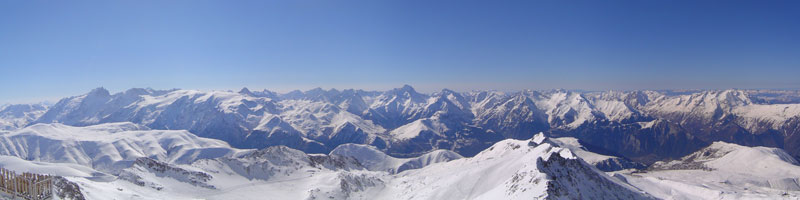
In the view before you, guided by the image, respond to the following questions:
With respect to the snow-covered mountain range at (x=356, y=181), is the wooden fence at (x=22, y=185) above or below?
above

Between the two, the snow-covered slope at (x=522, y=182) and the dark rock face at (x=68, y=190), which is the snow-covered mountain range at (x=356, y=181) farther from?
the dark rock face at (x=68, y=190)

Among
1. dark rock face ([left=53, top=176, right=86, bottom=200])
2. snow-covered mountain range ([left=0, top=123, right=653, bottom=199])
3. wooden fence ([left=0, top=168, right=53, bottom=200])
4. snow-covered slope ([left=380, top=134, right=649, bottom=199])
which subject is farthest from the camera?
snow-covered mountain range ([left=0, top=123, right=653, bottom=199])

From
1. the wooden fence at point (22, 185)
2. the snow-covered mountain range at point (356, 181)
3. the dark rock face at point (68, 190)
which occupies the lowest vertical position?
the snow-covered mountain range at point (356, 181)

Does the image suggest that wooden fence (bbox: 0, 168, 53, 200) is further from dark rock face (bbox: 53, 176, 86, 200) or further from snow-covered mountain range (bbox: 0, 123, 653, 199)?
snow-covered mountain range (bbox: 0, 123, 653, 199)

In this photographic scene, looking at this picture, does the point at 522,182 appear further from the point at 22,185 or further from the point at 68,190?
the point at 68,190

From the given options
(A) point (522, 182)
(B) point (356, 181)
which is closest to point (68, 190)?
(A) point (522, 182)

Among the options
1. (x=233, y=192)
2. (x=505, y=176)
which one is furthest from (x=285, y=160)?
(x=505, y=176)

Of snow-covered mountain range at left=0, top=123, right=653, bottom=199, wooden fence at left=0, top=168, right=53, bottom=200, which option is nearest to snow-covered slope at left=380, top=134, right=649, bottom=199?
snow-covered mountain range at left=0, top=123, right=653, bottom=199

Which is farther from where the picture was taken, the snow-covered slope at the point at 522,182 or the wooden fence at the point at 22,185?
the snow-covered slope at the point at 522,182

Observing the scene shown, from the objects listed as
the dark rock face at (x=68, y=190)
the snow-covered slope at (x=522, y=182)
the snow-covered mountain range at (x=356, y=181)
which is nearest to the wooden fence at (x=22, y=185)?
the dark rock face at (x=68, y=190)
